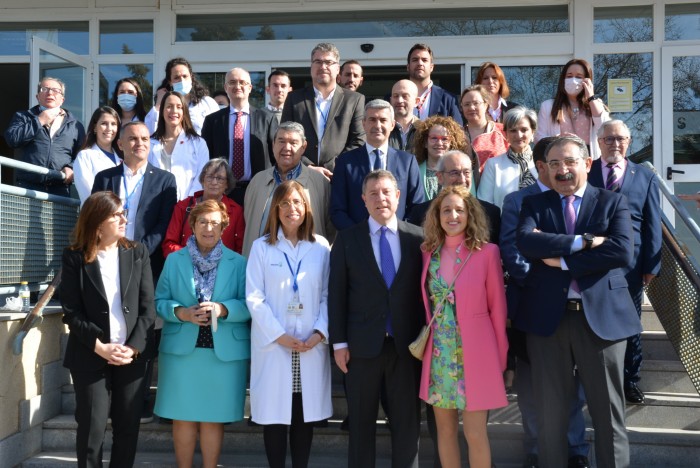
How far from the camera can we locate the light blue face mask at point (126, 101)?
274 inches

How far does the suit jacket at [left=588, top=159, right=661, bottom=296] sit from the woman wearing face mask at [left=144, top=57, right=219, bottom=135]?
3778 millimetres

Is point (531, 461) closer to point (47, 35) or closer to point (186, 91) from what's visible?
point (186, 91)

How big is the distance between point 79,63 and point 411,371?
22.6ft

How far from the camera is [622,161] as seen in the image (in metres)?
5.09

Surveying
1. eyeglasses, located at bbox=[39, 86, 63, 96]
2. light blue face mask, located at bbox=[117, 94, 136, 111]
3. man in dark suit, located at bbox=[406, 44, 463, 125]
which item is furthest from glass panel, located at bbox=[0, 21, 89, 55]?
man in dark suit, located at bbox=[406, 44, 463, 125]

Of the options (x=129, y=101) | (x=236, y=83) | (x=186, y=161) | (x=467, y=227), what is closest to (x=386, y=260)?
(x=467, y=227)

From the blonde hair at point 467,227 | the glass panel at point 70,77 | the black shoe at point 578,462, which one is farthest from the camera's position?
the glass panel at point 70,77

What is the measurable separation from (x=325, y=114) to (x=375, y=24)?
3.75 m

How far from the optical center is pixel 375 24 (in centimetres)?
949

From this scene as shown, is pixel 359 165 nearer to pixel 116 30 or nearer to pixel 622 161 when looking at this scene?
pixel 622 161

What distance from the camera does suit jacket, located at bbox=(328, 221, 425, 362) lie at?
4430mm

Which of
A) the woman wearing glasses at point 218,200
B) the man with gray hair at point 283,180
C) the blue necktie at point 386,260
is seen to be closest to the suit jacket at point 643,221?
the blue necktie at point 386,260

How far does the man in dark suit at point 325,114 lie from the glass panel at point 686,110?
462 cm

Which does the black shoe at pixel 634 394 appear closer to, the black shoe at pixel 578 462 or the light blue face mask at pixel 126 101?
the black shoe at pixel 578 462
